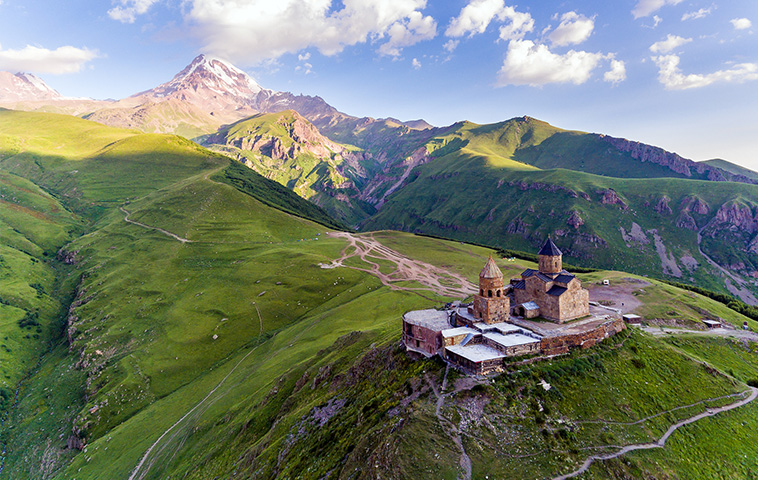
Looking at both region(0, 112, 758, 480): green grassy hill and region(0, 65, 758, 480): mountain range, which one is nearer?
region(0, 112, 758, 480): green grassy hill

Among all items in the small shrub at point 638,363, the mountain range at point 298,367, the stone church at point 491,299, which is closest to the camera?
the mountain range at point 298,367

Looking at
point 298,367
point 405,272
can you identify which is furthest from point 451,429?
point 405,272

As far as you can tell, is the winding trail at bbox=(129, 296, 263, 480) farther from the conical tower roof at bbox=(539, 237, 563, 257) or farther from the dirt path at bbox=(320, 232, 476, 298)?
the conical tower roof at bbox=(539, 237, 563, 257)

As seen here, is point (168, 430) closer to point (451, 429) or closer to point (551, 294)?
point (451, 429)

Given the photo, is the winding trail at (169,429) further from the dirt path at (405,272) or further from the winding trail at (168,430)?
the dirt path at (405,272)

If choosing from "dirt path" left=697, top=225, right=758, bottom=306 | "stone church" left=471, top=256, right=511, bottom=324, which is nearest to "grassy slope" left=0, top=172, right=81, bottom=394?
"stone church" left=471, top=256, right=511, bottom=324

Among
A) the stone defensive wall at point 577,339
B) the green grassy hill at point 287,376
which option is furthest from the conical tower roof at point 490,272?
the green grassy hill at point 287,376

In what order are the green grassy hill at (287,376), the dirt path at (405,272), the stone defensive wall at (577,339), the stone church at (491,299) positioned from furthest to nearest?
the dirt path at (405,272) → the stone church at (491,299) → the stone defensive wall at (577,339) → the green grassy hill at (287,376)
